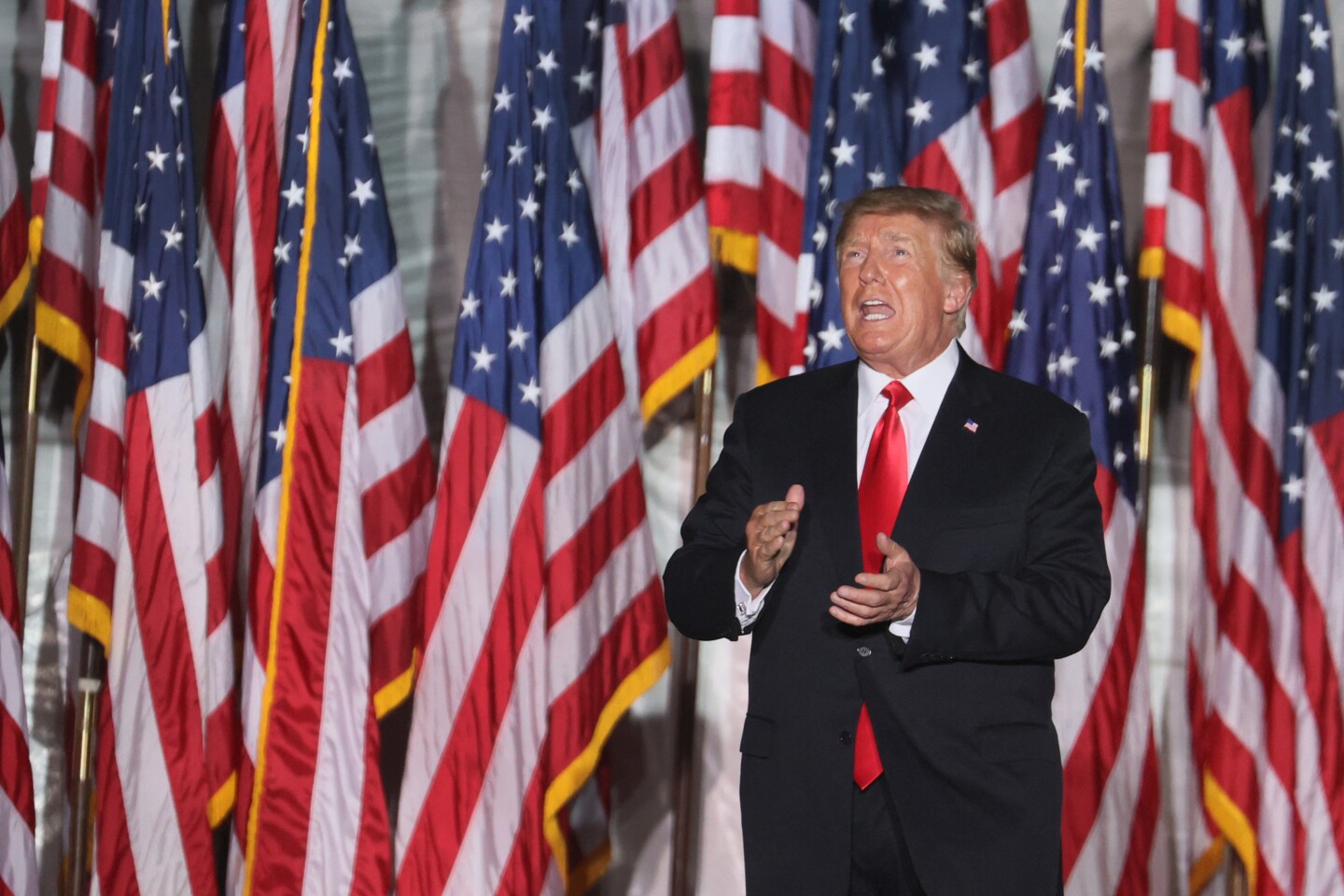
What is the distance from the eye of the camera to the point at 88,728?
365 centimetres

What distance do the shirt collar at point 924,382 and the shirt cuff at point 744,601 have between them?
317 millimetres

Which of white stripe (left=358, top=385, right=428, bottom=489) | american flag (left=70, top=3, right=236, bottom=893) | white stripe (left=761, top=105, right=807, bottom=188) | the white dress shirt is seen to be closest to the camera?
the white dress shirt

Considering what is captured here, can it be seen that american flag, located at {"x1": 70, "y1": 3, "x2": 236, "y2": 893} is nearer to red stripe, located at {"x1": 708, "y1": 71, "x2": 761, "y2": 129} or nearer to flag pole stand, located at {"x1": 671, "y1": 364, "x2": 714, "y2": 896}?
flag pole stand, located at {"x1": 671, "y1": 364, "x2": 714, "y2": 896}

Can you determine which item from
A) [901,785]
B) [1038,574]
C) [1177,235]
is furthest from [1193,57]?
[901,785]

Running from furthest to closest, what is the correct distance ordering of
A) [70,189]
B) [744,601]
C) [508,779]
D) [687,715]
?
[687,715] → [70,189] → [508,779] → [744,601]

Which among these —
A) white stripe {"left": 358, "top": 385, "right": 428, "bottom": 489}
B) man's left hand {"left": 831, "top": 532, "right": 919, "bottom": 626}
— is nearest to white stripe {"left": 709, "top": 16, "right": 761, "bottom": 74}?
white stripe {"left": 358, "top": 385, "right": 428, "bottom": 489}

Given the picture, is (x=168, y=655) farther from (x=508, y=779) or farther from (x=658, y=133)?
(x=658, y=133)

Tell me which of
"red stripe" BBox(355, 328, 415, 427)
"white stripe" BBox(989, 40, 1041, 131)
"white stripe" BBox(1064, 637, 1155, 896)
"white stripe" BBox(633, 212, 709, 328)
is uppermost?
"white stripe" BBox(989, 40, 1041, 131)

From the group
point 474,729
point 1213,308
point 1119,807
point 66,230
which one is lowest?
point 1119,807

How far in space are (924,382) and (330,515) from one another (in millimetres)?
1757

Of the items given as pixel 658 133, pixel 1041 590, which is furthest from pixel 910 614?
pixel 658 133

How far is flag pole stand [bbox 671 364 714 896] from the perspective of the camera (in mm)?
3736

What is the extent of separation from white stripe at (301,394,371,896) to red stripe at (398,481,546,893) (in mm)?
128

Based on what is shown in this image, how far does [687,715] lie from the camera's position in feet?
12.5
